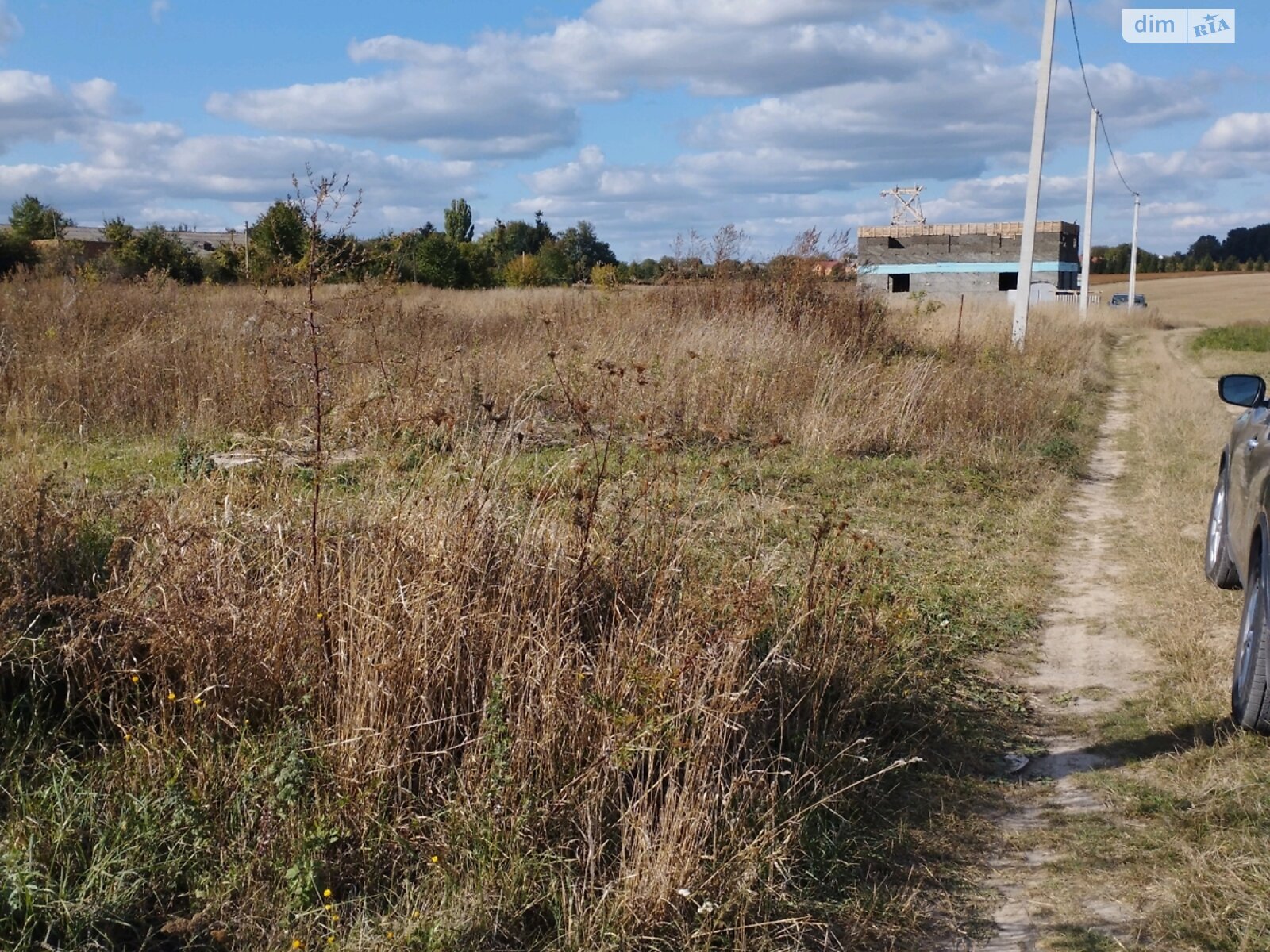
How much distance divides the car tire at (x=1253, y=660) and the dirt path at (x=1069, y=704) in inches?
23.5

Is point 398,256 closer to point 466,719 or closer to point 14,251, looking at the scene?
point 466,719

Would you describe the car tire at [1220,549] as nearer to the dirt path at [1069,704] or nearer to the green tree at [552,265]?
the dirt path at [1069,704]

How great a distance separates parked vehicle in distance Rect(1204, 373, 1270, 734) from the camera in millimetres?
4535

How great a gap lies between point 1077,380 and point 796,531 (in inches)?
521

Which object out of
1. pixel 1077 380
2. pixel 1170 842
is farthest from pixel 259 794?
pixel 1077 380

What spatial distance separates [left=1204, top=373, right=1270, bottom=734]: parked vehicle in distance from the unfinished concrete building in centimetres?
4231

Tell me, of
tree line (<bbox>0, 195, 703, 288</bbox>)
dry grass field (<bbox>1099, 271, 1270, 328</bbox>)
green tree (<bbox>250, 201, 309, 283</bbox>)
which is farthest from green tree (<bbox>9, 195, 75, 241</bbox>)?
dry grass field (<bbox>1099, 271, 1270, 328</bbox>)

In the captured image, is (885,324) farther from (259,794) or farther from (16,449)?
(259,794)

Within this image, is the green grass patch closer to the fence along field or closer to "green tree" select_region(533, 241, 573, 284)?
"green tree" select_region(533, 241, 573, 284)

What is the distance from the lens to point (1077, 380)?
19.0 metres

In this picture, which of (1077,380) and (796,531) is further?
(1077,380)

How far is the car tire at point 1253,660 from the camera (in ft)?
14.8

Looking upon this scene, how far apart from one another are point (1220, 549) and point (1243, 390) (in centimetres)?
125

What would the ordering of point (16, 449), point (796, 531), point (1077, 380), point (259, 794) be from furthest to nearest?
point (1077, 380) → point (16, 449) → point (796, 531) → point (259, 794)
